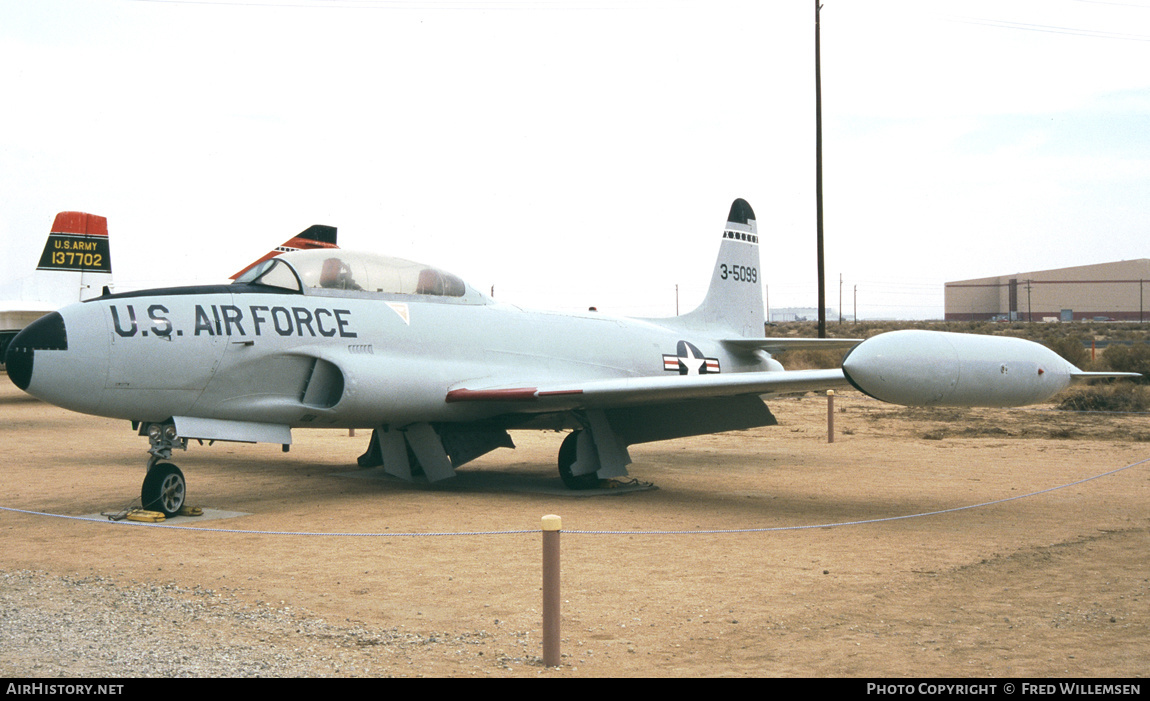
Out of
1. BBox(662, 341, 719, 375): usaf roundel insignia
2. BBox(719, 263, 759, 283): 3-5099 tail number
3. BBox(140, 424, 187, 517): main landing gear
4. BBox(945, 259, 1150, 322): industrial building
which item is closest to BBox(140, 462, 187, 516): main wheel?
BBox(140, 424, 187, 517): main landing gear

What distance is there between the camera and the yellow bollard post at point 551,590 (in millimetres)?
4430

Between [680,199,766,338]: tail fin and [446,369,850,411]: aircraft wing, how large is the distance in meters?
5.32

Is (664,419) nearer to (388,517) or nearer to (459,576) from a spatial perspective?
(388,517)

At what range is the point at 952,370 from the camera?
8.06 m

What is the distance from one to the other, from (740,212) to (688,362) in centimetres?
371

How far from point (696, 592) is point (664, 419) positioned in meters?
5.47

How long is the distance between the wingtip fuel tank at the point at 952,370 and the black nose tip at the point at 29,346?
21.9 ft

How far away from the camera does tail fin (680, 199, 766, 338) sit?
15.8 meters

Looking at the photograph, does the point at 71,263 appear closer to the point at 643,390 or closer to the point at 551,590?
the point at 643,390

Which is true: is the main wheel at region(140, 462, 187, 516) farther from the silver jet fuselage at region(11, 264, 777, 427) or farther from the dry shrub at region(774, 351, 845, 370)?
the dry shrub at region(774, 351, 845, 370)

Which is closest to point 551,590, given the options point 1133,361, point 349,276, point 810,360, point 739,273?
point 349,276

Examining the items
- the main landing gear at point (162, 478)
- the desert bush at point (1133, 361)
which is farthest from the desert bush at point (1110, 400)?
the main landing gear at point (162, 478)

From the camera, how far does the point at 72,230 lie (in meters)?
27.3
